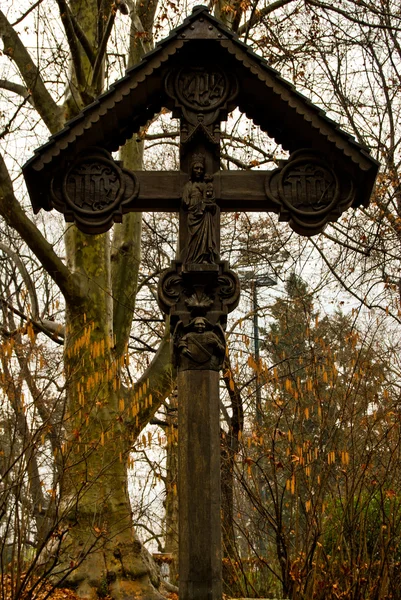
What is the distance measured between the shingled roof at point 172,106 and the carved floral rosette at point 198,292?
3.37ft

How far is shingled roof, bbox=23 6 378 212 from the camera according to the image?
509 cm

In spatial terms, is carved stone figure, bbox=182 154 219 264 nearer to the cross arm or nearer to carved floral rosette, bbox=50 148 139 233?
the cross arm

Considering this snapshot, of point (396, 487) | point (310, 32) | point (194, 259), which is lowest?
point (396, 487)

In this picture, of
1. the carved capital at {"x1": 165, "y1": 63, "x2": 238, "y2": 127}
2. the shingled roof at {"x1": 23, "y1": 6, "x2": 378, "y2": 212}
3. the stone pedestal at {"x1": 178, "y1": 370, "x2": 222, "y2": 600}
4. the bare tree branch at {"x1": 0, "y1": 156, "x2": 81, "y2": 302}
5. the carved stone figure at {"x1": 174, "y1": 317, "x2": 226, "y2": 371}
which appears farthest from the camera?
the bare tree branch at {"x1": 0, "y1": 156, "x2": 81, "y2": 302}

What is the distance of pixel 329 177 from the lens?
5.30 meters

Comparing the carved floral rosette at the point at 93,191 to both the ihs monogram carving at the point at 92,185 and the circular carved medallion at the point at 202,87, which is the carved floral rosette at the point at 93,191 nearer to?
the ihs monogram carving at the point at 92,185

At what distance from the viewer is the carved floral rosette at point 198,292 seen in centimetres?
493

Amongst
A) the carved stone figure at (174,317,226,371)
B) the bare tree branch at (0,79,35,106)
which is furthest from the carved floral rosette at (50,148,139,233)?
the bare tree branch at (0,79,35,106)

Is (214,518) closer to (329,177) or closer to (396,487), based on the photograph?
(329,177)

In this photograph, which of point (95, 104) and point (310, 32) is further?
point (310, 32)

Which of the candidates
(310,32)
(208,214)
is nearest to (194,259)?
(208,214)

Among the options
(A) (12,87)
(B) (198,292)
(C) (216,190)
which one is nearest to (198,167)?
(C) (216,190)

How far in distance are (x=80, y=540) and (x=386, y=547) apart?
365cm

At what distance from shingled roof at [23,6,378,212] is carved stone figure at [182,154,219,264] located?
1.78ft
